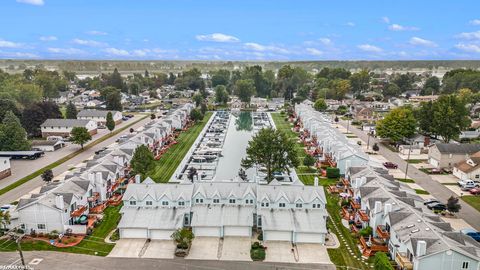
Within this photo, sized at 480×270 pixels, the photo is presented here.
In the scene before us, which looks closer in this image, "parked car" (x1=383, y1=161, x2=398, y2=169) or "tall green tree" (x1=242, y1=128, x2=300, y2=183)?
"tall green tree" (x1=242, y1=128, x2=300, y2=183)

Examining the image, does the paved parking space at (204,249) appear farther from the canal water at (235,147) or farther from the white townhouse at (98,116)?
the white townhouse at (98,116)

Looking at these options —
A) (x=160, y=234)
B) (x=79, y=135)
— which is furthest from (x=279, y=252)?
(x=79, y=135)

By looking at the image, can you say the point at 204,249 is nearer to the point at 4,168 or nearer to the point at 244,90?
the point at 4,168

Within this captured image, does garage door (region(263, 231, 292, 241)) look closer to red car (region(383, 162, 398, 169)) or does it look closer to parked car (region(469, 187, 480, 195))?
parked car (region(469, 187, 480, 195))

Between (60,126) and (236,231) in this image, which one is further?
(60,126)

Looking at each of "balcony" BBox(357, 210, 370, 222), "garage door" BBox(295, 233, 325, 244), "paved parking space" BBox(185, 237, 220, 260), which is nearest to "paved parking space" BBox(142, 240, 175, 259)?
"paved parking space" BBox(185, 237, 220, 260)

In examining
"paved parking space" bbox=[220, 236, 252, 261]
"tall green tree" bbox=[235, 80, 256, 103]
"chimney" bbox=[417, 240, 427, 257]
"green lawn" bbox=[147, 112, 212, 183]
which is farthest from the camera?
"tall green tree" bbox=[235, 80, 256, 103]

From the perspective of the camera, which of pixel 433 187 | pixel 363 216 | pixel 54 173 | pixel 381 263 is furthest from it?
pixel 54 173
